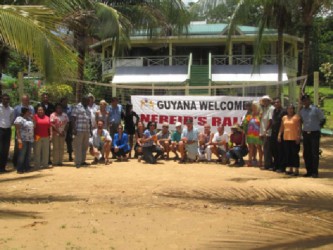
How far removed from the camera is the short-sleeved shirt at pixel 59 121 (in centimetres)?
1167

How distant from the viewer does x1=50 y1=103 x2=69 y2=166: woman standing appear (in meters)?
11.7

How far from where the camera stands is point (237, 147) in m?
12.2

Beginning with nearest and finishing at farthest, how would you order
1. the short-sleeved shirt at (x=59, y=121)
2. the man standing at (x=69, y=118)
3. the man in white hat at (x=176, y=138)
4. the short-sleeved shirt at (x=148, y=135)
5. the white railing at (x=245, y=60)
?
the short-sleeved shirt at (x=59, y=121) < the man standing at (x=69, y=118) < the short-sleeved shirt at (x=148, y=135) < the man in white hat at (x=176, y=138) < the white railing at (x=245, y=60)

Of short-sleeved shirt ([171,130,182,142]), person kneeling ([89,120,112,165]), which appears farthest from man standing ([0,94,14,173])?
short-sleeved shirt ([171,130,182,142])

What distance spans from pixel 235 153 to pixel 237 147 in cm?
17

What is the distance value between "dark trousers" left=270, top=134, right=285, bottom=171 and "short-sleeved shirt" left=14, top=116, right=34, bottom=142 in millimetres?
5383

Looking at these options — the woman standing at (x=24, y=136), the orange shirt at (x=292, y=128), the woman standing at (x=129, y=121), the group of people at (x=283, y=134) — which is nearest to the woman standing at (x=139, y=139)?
the woman standing at (x=129, y=121)

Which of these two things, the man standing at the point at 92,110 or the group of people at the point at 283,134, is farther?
the man standing at the point at 92,110

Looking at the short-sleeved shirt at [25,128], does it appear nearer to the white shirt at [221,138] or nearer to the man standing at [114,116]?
the man standing at [114,116]

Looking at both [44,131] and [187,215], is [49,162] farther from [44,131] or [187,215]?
[187,215]

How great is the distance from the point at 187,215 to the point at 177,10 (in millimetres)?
14009

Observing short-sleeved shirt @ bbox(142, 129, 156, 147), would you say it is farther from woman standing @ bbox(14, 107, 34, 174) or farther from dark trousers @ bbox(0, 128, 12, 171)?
dark trousers @ bbox(0, 128, 12, 171)

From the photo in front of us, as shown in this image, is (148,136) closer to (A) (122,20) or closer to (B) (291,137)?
(B) (291,137)

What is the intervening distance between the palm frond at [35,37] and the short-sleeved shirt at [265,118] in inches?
220
